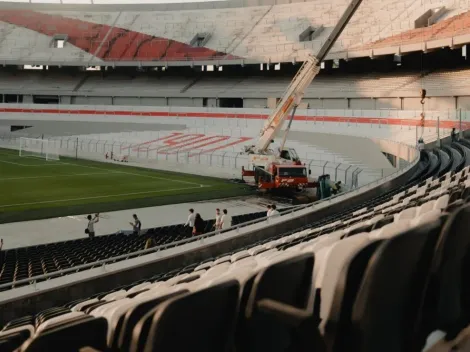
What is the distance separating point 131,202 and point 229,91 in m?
34.4

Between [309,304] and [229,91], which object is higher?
[229,91]

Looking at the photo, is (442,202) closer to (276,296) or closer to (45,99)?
(276,296)

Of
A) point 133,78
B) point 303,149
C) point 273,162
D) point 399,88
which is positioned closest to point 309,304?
point 273,162

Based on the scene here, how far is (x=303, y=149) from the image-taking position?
37.2 metres

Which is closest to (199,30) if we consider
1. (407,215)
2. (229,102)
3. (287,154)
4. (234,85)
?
(234,85)

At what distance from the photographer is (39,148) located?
4841 cm

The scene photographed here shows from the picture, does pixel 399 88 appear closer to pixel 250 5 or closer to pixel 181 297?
pixel 250 5

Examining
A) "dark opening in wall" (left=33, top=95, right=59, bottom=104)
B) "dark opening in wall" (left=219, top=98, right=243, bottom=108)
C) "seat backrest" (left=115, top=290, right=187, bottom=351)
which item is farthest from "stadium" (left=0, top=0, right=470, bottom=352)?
"dark opening in wall" (left=33, top=95, right=59, bottom=104)

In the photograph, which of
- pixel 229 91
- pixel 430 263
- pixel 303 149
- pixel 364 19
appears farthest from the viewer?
pixel 229 91

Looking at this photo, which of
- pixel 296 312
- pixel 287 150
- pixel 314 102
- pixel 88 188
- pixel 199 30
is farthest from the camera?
pixel 199 30

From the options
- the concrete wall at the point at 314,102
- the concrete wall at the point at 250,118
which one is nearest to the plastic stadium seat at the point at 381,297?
the concrete wall at the point at 250,118

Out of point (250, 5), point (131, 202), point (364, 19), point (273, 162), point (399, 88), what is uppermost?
point (250, 5)

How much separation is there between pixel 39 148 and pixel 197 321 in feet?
164

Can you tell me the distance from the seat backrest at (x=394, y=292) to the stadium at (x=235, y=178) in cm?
1
